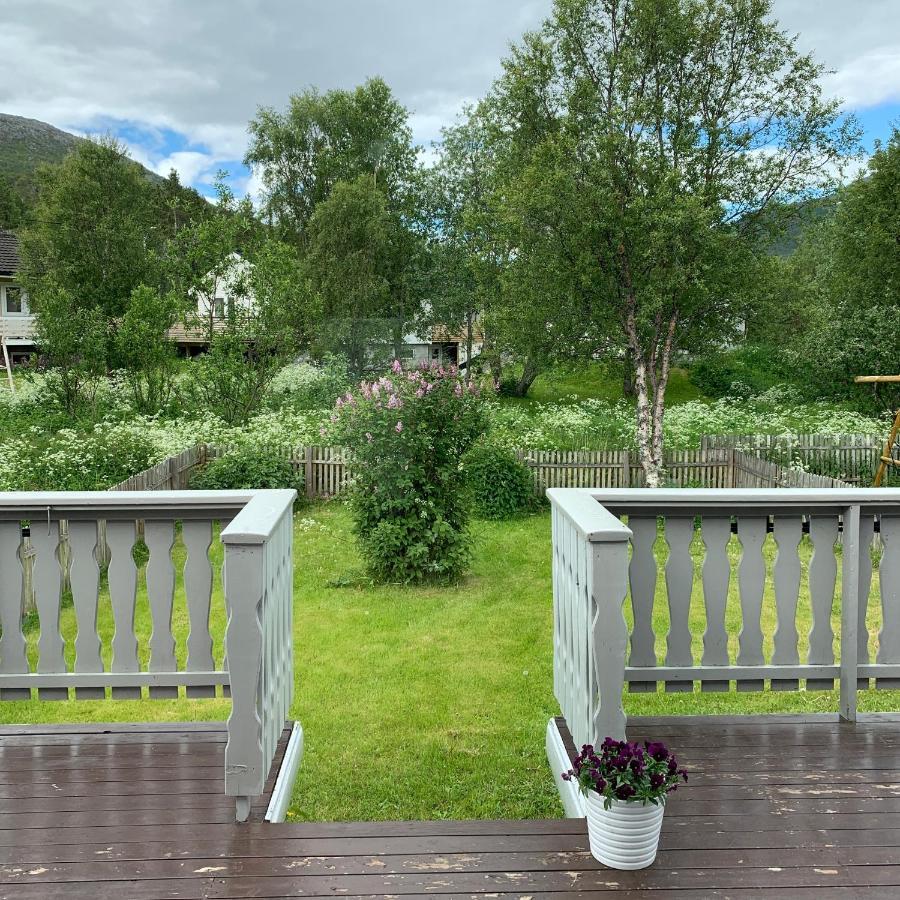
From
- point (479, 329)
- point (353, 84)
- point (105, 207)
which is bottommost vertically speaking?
point (479, 329)

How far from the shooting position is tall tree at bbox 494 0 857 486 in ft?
37.1

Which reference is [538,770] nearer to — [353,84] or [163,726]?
[163,726]

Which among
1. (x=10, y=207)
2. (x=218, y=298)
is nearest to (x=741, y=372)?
(x=218, y=298)

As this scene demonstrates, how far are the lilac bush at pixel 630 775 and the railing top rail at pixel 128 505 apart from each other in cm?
138

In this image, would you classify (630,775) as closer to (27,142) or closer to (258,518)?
(258,518)

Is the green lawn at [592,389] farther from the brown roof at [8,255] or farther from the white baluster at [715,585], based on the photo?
the white baluster at [715,585]

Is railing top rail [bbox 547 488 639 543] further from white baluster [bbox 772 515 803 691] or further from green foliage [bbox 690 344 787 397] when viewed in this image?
green foliage [bbox 690 344 787 397]

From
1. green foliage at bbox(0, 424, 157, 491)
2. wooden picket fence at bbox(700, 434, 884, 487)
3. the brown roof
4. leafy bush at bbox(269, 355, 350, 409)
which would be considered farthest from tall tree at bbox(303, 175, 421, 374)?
green foliage at bbox(0, 424, 157, 491)

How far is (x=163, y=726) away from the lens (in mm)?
3055

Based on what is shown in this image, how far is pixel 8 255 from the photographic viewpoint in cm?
2673

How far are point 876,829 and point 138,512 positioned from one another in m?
2.54

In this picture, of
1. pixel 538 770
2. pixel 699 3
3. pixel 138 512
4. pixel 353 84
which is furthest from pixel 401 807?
pixel 353 84

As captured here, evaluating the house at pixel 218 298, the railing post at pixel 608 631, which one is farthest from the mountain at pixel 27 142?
the railing post at pixel 608 631

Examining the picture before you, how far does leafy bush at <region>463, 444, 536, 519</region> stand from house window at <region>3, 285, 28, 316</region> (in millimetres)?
19553
